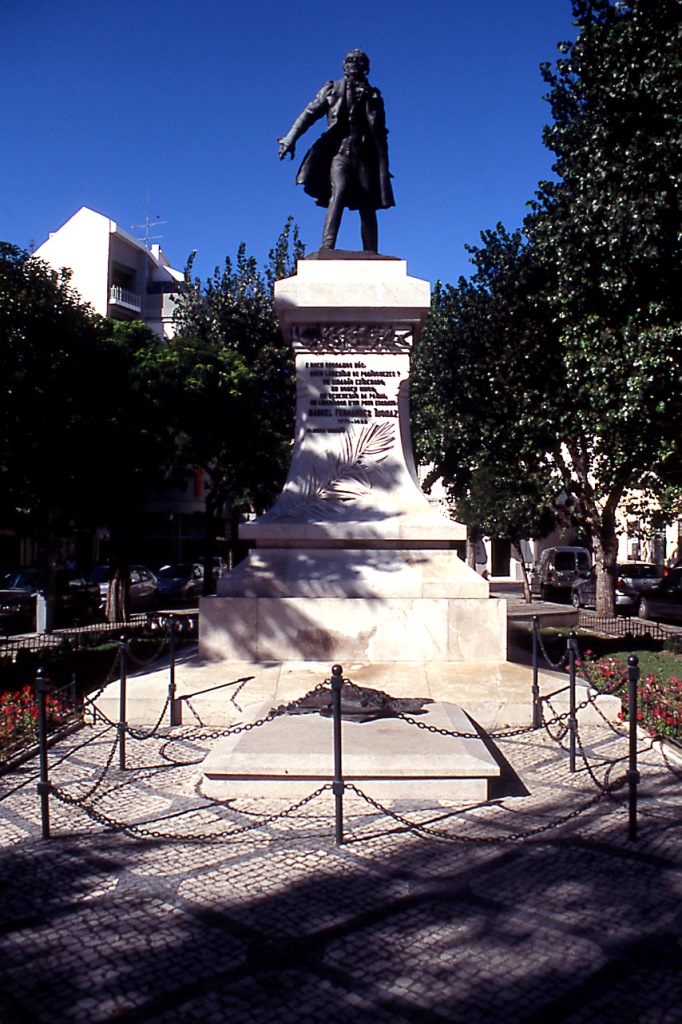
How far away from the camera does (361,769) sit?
6371mm

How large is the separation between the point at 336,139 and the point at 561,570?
1140 inches

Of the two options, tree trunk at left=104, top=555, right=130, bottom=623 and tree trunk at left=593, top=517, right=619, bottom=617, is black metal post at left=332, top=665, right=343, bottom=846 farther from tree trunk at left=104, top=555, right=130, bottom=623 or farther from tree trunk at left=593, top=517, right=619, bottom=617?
tree trunk at left=593, top=517, right=619, bottom=617

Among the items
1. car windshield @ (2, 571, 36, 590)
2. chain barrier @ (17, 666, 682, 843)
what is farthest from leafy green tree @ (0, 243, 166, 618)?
chain barrier @ (17, 666, 682, 843)

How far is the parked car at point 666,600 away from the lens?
97.7 feet

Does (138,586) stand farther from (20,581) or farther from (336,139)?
(336,139)

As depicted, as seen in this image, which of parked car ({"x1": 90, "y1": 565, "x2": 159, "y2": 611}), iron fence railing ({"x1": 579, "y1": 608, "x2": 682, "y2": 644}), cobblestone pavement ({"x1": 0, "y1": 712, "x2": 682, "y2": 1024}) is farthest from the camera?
parked car ({"x1": 90, "y1": 565, "x2": 159, "y2": 611})

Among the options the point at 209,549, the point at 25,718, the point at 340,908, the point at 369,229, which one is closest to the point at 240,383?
the point at 209,549

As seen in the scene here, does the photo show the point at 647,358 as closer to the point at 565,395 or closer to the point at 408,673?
the point at 565,395

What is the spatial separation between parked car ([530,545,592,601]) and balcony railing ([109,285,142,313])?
27452mm

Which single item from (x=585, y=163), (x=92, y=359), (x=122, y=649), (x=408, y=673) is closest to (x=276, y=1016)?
(x=122, y=649)

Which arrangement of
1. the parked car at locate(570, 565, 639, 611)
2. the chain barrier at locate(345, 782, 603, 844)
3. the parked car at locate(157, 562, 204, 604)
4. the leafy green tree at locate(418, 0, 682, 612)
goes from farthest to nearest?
the parked car at locate(157, 562, 204, 604) < the parked car at locate(570, 565, 639, 611) < the leafy green tree at locate(418, 0, 682, 612) < the chain barrier at locate(345, 782, 603, 844)

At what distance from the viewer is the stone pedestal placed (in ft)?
35.0

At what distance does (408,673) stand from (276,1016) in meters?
6.38

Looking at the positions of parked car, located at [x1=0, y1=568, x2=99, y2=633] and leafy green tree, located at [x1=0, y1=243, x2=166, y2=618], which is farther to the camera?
parked car, located at [x1=0, y1=568, x2=99, y2=633]
